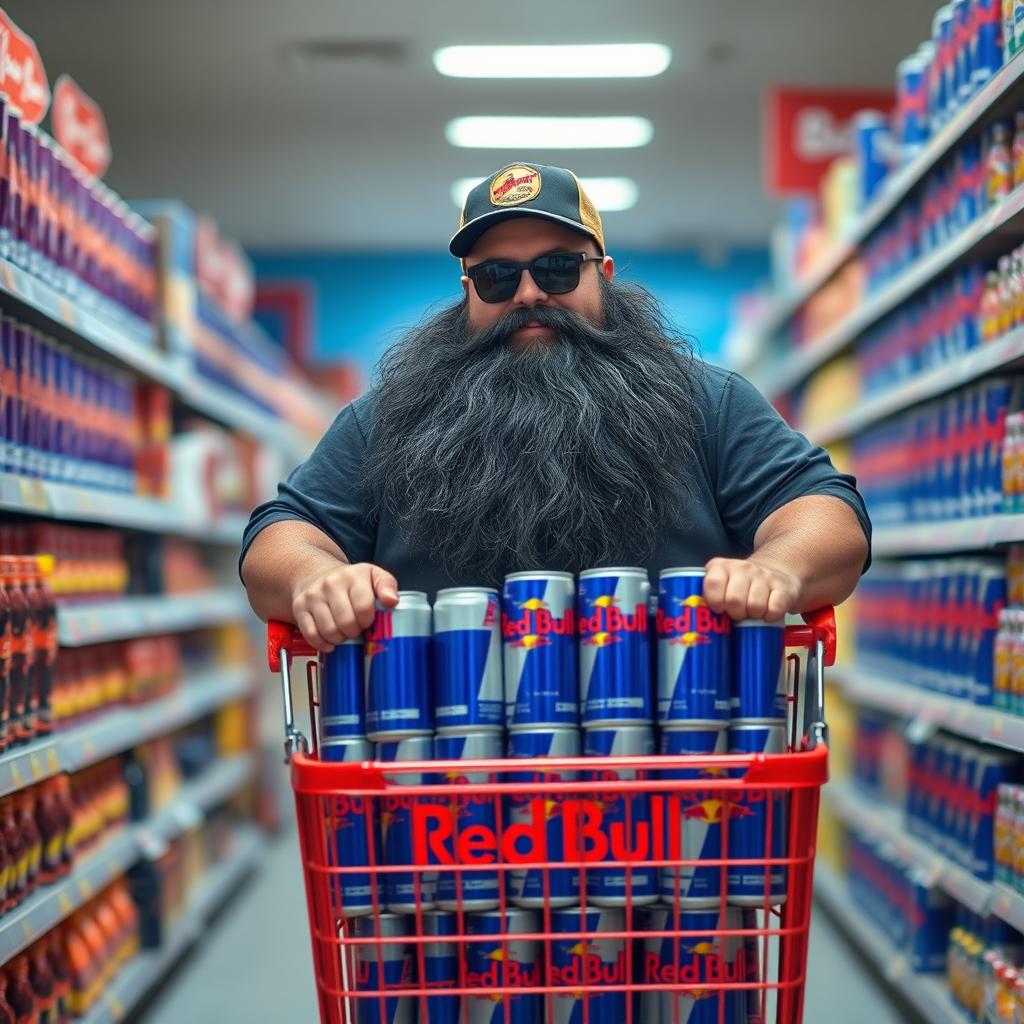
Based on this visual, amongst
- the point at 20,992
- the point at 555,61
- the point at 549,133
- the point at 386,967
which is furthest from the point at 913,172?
the point at 549,133

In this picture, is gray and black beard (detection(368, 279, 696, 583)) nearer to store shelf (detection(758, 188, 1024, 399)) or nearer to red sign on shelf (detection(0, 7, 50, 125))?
store shelf (detection(758, 188, 1024, 399))

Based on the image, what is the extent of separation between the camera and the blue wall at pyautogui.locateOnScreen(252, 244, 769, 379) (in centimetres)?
1212

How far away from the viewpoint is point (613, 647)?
1449mm

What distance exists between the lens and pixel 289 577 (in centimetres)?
173

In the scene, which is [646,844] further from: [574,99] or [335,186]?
[335,186]

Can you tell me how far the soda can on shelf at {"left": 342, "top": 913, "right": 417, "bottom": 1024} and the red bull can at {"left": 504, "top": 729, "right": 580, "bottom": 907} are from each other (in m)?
0.15

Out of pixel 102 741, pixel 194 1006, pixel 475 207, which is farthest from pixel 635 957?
pixel 194 1006

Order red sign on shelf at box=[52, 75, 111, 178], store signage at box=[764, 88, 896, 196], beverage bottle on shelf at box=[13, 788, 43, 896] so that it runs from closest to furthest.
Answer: beverage bottle on shelf at box=[13, 788, 43, 896] < red sign on shelf at box=[52, 75, 111, 178] < store signage at box=[764, 88, 896, 196]

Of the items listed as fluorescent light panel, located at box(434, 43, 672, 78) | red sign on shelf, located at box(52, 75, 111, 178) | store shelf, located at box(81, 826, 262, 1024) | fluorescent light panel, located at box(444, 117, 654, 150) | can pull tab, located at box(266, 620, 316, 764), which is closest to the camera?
can pull tab, located at box(266, 620, 316, 764)

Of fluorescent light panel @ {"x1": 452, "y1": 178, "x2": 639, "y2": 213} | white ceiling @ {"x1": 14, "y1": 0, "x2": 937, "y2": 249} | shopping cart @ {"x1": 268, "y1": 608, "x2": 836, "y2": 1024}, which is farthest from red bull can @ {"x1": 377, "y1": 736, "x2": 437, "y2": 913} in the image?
fluorescent light panel @ {"x1": 452, "y1": 178, "x2": 639, "y2": 213}

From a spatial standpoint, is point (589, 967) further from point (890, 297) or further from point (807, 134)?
point (807, 134)

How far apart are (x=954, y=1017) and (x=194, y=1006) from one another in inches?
82.2

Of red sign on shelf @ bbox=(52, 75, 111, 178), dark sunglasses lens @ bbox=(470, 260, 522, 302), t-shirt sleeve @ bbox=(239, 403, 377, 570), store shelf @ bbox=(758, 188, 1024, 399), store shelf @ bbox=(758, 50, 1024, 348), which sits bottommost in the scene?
t-shirt sleeve @ bbox=(239, 403, 377, 570)

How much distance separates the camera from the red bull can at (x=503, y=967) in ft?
4.71
